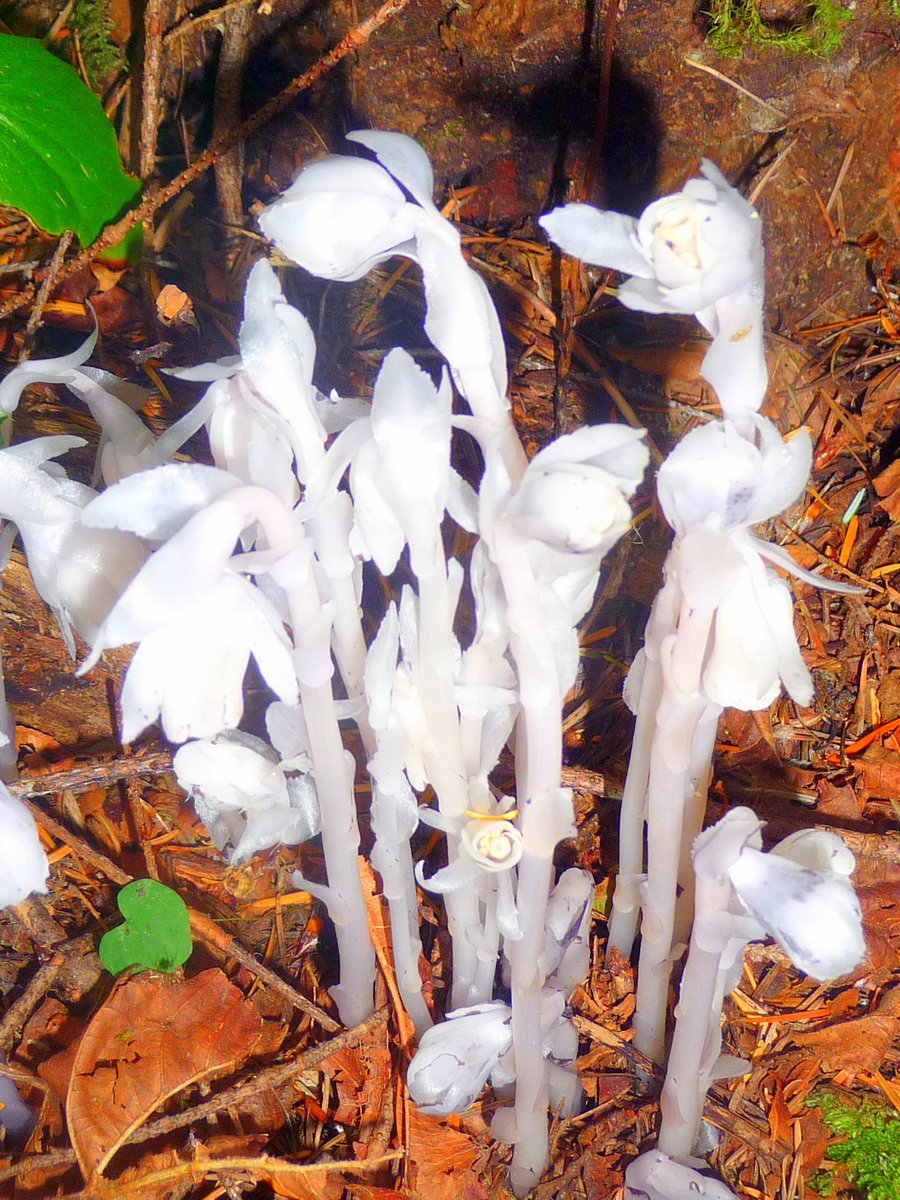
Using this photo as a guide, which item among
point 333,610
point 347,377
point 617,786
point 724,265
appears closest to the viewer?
point 724,265

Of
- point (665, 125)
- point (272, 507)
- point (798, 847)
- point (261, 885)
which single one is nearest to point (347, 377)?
point (665, 125)

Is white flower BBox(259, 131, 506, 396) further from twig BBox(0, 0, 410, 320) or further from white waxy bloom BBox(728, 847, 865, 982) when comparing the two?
twig BBox(0, 0, 410, 320)

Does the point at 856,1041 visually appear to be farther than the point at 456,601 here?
Yes

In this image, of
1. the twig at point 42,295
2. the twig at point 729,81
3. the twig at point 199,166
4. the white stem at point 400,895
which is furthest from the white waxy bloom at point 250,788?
the twig at point 729,81

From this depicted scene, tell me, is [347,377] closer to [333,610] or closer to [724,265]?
[333,610]

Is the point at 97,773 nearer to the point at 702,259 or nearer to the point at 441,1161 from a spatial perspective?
the point at 441,1161

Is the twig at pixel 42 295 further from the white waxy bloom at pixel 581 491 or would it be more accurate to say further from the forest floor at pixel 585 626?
the white waxy bloom at pixel 581 491

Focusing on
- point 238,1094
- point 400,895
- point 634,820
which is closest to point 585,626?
point 634,820
